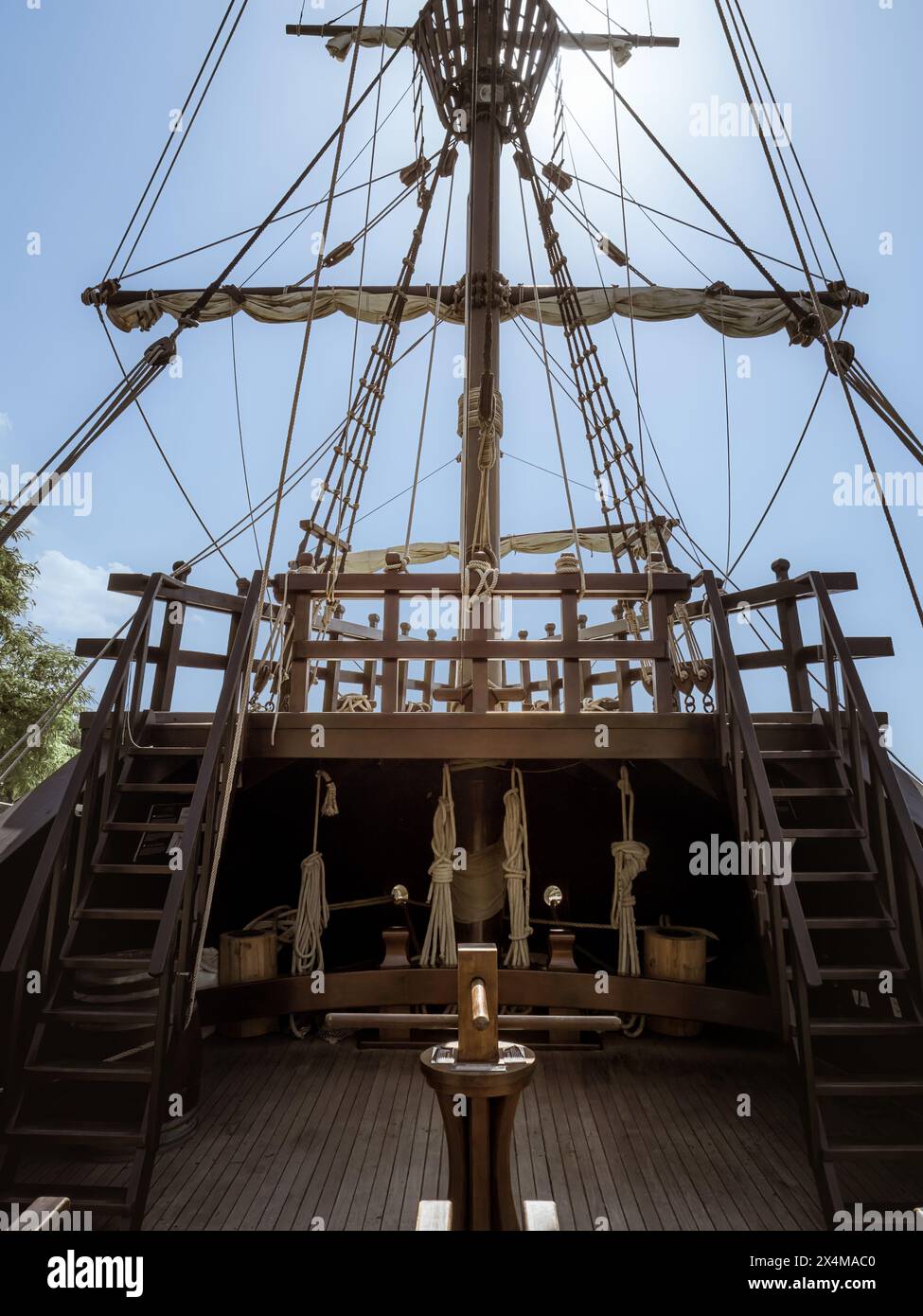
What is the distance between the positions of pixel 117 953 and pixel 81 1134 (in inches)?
36.4

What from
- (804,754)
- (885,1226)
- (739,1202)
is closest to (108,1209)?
(739,1202)

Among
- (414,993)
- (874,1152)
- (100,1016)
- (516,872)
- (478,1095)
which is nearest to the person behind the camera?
(478,1095)

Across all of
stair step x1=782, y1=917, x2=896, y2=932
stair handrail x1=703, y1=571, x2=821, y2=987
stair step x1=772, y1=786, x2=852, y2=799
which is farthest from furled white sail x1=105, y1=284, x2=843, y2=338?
stair step x1=782, y1=917, x2=896, y2=932

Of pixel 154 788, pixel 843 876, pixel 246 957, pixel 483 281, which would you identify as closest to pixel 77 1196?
pixel 154 788

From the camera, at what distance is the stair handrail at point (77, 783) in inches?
119

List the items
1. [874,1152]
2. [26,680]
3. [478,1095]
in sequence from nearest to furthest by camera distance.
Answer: [478,1095] → [874,1152] → [26,680]

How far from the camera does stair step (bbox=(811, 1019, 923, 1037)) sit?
119 inches

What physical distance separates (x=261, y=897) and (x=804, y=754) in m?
3.86

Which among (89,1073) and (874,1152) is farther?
(89,1073)

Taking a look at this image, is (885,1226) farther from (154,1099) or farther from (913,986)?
(154,1099)

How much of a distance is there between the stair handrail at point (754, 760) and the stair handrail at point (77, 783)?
2994 millimetres

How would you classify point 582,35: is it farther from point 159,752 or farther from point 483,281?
point 159,752

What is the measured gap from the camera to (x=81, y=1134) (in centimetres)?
287

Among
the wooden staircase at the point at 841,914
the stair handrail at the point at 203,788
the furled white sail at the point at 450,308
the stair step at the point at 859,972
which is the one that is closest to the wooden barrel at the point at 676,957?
the wooden staircase at the point at 841,914
